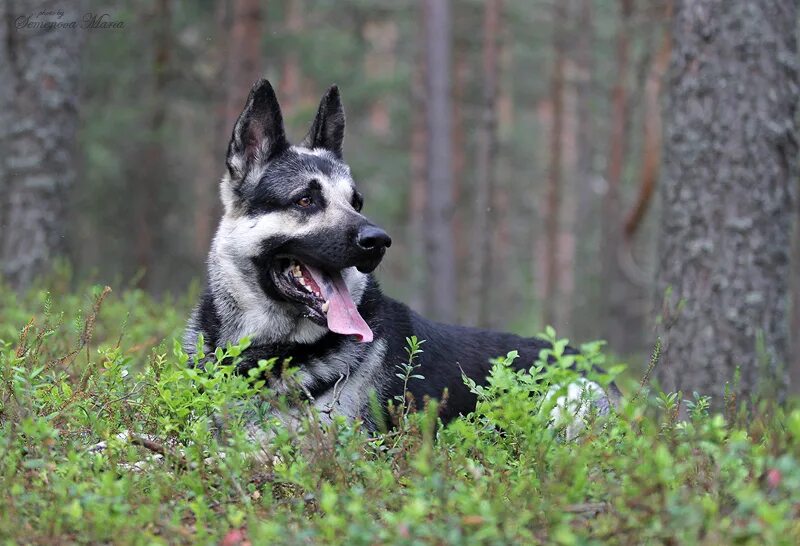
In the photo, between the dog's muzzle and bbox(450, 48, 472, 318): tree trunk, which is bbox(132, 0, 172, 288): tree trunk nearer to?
bbox(450, 48, 472, 318): tree trunk

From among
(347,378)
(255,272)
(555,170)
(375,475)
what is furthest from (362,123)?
(375,475)

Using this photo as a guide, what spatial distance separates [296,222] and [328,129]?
107 cm

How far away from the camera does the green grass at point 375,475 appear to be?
2.93 meters

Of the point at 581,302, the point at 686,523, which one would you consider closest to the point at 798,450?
the point at 686,523

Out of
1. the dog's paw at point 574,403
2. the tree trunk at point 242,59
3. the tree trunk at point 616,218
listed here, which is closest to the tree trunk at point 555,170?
the tree trunk at point 616,218

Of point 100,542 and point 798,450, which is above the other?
point 798,450

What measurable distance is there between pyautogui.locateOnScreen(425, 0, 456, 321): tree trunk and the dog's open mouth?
1287cm

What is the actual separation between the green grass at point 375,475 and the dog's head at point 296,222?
3.73 ft

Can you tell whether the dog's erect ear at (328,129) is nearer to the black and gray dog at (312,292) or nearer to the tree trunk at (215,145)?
the black and gray dog at (312,292)

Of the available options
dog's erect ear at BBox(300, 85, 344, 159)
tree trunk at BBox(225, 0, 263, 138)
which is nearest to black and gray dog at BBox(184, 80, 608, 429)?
dog's erect ear at BBox(300, 85, 344, 159)

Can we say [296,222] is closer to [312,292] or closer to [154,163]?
[312,292]

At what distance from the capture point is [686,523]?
2.77 meters

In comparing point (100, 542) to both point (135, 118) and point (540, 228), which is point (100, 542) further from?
point (540, 228)

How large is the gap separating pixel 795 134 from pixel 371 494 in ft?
16.7
